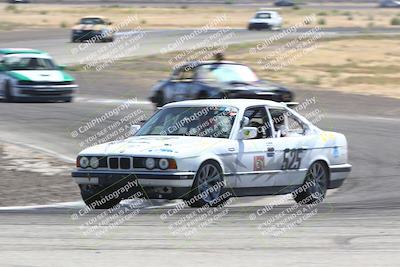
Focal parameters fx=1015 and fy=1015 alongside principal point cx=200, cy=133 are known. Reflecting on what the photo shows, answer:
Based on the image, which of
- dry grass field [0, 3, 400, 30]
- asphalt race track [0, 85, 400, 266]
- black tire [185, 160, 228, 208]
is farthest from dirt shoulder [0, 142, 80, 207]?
dry grass field [0, 3, 400, 30]

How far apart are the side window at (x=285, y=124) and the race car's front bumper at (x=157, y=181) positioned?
1.90 metres

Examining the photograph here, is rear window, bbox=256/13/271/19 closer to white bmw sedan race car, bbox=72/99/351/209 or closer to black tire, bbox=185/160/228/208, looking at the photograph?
white bmw sedan race car, bbox=72/99/351/209

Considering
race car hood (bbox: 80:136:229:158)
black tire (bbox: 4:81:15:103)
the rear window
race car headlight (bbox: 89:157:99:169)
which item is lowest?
the rear window

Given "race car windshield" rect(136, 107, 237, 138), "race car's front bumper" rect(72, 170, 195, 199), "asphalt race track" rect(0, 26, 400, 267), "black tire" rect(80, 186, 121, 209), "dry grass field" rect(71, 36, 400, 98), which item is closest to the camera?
"asphalt race track" rect(0, 26, 400, 267)

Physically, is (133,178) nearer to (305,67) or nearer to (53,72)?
(53,72)

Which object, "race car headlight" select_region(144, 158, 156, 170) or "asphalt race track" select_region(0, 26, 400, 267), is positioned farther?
"race car headlight" select_region(144, 158, 156, 170)

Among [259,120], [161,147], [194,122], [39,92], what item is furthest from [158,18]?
[161,147]

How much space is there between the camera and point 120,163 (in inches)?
447

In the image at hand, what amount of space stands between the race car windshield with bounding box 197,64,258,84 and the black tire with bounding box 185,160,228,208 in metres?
12.2

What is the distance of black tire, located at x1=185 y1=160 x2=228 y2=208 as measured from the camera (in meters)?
11.2

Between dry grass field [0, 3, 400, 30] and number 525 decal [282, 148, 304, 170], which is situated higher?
number 525 decal [282, 148, 304, 170]

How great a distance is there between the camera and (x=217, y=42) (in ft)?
184

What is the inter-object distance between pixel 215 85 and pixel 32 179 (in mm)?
9804

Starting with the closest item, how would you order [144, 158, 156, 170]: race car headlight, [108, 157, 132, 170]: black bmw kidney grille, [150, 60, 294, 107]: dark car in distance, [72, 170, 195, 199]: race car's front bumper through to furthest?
[72, 170, 195, 199]: race car's front bumper
[144, 158, 156, 170]: race car headlight
[108, 157, 132, 170]: black bmw kidney grille
[150, 60, 294, 107]: dark car in distance
